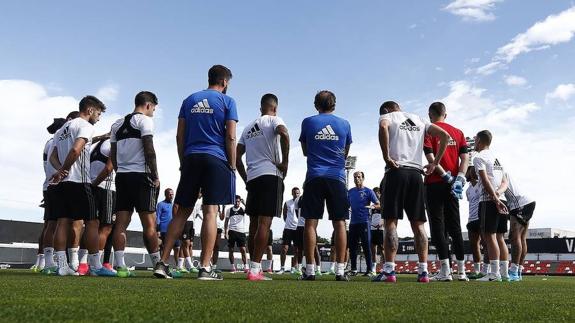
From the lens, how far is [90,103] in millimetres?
6402

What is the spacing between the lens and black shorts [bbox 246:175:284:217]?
5.76 metres

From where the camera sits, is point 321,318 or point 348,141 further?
point 348,141

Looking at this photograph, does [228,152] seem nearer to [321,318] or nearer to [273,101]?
[273,101]

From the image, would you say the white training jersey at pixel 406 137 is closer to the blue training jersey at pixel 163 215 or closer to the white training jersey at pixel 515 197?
the white training jersey at pixel 515 197

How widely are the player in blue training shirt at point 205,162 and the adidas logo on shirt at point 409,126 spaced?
2.19m

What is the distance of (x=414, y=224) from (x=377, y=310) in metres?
3.77

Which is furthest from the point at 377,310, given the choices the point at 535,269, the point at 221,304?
the point at 535,269

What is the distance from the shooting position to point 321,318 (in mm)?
2023

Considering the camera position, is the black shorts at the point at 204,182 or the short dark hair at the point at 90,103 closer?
the black shorts at the point at 204,182

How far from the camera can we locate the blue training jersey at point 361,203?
1141 centimetres

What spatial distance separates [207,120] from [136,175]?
47.4 inches

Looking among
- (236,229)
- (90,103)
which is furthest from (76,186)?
(236,229)

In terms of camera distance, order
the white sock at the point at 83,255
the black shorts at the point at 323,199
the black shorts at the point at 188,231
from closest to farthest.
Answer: the black shorts at the point at 323,199 < the white sock at the point at 83,255 < the black shorts at the point at 188,231

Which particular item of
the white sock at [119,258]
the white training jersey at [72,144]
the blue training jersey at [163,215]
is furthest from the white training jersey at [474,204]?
the blue training jersey at [163,215]
